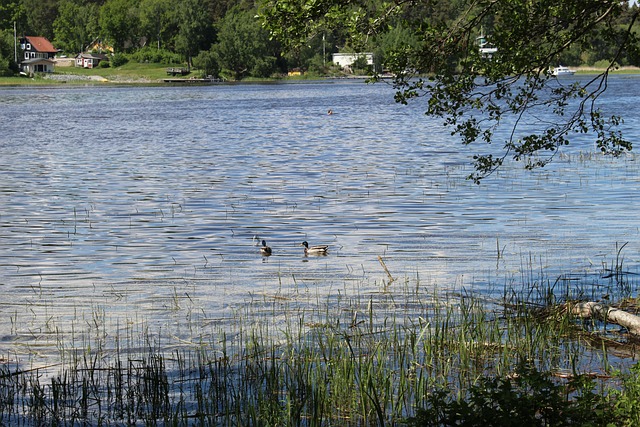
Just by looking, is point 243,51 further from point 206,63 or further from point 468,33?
point 468,33

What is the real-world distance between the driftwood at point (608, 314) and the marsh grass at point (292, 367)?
544 mm

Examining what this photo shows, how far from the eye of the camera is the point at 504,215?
1022 inches

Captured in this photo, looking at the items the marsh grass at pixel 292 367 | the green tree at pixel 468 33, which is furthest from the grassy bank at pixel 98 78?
the marsh grass at pixel 292 367

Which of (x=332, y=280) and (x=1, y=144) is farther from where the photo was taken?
(x=1, y=144)

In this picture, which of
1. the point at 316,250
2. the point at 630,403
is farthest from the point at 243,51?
the point at 630,403

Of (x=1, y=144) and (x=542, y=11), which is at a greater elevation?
(x=542, y=11)

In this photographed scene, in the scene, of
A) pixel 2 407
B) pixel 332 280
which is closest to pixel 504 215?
pixel 332 280

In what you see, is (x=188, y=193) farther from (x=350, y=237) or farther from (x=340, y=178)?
(x=350, y=237)

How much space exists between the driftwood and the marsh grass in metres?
0.54

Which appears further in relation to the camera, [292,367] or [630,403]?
[292,367]

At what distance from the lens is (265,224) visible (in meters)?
25.6

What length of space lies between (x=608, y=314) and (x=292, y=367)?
464cm

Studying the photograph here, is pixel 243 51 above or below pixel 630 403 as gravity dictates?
above

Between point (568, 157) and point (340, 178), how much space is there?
1069 cm
